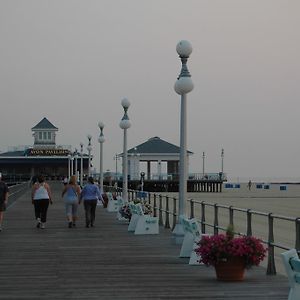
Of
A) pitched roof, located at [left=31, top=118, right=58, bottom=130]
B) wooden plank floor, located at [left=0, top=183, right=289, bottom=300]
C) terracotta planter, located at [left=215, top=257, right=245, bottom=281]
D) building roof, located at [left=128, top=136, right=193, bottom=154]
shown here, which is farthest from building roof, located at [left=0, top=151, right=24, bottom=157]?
terracotta planter, located at [left=215, top=257, right=245, bottom=281]

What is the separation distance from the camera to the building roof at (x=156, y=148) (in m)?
120

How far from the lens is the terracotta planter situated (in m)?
11.5

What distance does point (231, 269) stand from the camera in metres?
11.5

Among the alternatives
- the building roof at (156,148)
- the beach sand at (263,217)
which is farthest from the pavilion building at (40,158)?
the beach sand at (263,217)

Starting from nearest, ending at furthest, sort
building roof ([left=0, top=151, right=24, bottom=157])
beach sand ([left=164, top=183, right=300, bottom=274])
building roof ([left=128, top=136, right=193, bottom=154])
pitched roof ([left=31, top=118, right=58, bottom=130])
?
1. beach sand ([left=164, top=183, right=300, bottom=274])
2. building roof ([left=128, top=136, right=193, bottom=154])
3. building roof ([left=0, top=151, right=24, bottom=157])
4. pitched roof ([left=31, top=118, right=58, bottom=130])

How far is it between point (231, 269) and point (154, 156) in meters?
108

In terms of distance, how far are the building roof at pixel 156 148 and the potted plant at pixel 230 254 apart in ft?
349

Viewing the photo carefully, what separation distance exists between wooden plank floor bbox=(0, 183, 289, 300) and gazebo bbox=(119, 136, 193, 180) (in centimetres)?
9483

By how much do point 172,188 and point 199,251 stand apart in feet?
333

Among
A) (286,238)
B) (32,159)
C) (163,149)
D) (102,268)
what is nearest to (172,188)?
(163,149)

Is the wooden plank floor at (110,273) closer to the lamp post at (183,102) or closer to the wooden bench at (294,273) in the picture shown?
the lamp post at (183,102)

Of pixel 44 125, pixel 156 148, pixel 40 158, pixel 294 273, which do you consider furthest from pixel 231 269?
pixel 44 125

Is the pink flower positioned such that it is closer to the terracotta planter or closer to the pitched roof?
the terracotta planter

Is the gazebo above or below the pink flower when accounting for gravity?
above
